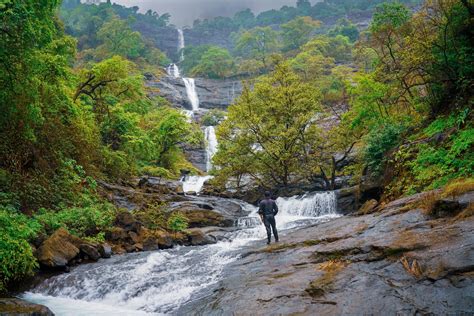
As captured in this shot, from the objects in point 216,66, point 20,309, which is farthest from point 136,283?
point 216,66

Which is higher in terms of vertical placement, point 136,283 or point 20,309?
point 20,309

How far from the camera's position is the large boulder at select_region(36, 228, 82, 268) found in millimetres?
10627

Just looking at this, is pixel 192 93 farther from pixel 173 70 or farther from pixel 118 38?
pixel 173 70

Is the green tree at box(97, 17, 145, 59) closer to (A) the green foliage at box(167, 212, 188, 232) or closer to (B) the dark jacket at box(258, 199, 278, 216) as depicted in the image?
(A) the green foliage at box(167, 212, 188, 232)

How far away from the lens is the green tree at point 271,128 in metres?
23.3

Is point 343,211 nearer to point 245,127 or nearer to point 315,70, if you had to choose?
point 245,127

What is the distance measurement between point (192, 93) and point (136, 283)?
181 feet

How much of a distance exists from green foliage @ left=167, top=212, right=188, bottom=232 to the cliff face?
1601 inches

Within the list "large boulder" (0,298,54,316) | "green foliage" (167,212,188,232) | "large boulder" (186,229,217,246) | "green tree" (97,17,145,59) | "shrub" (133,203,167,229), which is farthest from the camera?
"green tree" (97,17,145,59)

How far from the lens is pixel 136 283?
381 inches

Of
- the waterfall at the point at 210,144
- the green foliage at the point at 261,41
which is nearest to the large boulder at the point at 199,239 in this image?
the waterfall at the point at 210,144

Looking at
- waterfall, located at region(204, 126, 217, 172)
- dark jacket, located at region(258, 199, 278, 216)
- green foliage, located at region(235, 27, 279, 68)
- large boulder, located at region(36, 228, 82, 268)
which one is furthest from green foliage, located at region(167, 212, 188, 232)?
green foliage, located at region(235, 27, 279, 68)

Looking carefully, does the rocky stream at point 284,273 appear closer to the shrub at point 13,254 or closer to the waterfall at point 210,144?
the shrub at point 13,254

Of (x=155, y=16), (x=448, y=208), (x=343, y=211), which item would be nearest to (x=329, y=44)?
(x=343, y=211)
